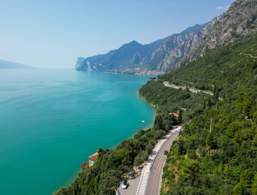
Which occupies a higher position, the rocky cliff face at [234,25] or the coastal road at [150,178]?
the rocky cliff face at [234,25]

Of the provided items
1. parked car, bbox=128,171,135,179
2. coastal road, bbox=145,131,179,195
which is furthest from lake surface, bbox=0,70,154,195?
coastal road, bbox=145,131,179,195

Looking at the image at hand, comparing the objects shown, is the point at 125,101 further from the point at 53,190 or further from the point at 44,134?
the point at 53,190

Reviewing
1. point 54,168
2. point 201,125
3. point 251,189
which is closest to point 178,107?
point 201,125

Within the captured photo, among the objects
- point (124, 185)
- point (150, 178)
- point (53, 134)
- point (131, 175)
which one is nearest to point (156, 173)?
point (150, 178)

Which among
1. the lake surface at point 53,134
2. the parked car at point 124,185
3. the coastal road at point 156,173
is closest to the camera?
the coastal road at point 156,173

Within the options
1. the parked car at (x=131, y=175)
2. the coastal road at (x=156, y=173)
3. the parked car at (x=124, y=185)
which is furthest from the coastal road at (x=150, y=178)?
the parked car at (x=131, y=175)

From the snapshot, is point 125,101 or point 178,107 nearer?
point 178,107

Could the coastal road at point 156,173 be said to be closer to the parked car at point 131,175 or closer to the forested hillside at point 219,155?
the forested hillside at point 219,155
